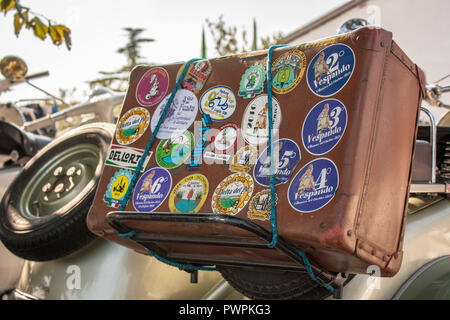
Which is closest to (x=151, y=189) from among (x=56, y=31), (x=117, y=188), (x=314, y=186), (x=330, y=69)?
(x=117, y=188)

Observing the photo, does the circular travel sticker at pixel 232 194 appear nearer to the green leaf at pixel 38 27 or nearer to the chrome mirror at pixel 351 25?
the chrome mirror at pixel 351 25

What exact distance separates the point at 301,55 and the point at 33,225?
4.73 ft

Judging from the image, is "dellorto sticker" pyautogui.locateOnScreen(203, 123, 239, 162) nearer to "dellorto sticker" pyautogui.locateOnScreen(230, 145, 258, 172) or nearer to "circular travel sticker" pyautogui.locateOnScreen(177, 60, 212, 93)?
"dellorto sticker" pyautogui.locateOnScreen(230, 145, 258, 172)

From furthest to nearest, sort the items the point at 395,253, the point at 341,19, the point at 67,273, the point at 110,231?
the point at 341,19, the point at 67,273, the point at 110,231, the point at 395,253

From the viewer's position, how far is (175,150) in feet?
4.62

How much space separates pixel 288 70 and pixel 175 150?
0.42m

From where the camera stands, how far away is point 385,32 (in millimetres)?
1146

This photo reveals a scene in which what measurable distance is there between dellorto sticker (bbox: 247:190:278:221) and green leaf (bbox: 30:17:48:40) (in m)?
1.76

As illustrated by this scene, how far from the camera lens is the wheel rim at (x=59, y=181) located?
220 cm

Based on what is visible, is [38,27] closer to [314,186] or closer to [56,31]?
[56,31]

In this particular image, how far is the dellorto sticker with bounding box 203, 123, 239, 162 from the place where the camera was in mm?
1297

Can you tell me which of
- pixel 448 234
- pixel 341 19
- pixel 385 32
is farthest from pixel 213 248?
pixel 341 19

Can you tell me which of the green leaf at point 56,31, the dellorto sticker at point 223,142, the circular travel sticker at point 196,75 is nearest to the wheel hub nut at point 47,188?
the green leaf at point 56,31

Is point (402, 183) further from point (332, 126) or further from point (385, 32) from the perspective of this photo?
point (385, 32)
